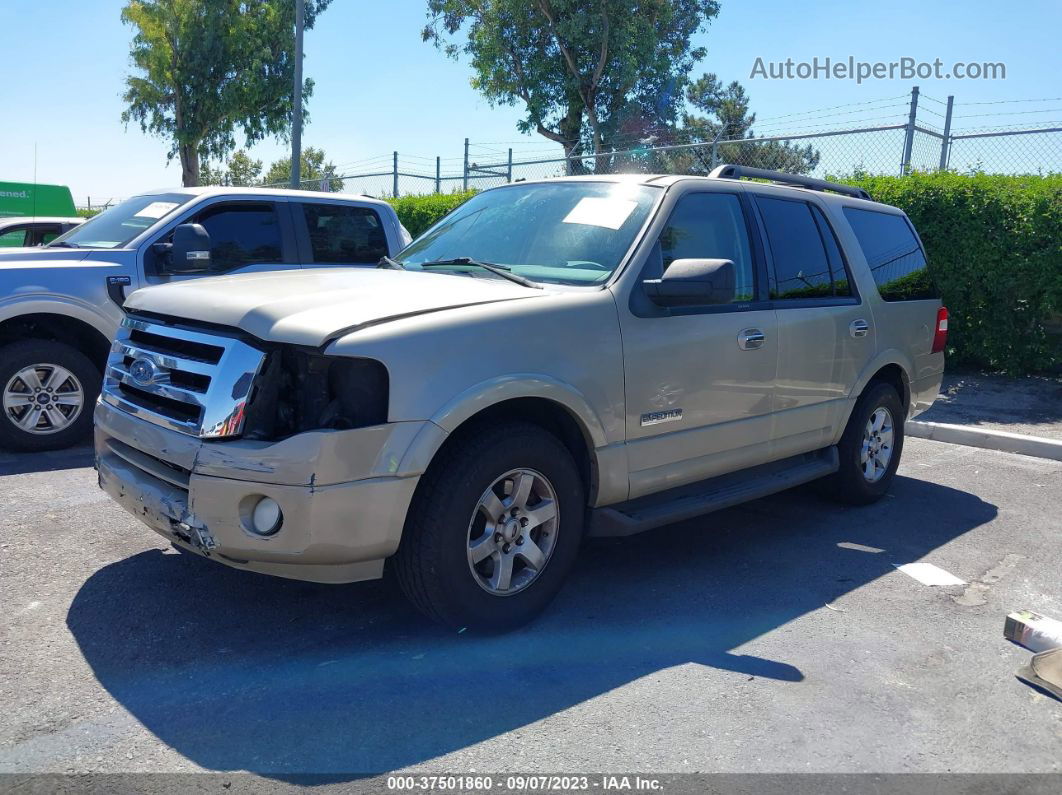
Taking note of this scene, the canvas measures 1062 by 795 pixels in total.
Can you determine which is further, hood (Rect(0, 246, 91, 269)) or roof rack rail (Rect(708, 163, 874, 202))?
hood (Rect(0, 246, 91, 269))

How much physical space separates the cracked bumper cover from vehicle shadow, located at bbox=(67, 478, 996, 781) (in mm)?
393

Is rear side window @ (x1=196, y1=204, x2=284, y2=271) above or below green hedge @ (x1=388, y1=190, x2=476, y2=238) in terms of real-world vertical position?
below

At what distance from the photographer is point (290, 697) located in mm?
3182

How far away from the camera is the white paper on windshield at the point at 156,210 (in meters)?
7.17

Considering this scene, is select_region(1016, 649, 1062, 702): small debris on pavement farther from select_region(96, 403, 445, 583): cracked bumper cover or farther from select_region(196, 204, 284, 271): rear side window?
select_region(196, 204, 284, 271): rear side window

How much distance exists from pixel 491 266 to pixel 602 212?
24.4 inches

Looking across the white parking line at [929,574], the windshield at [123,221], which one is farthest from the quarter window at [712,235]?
the windshield at [123,221]

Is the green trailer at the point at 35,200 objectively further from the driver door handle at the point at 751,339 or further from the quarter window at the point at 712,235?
the driver door handle at the point at 751,339

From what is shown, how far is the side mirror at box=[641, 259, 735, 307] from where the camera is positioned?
157 inches

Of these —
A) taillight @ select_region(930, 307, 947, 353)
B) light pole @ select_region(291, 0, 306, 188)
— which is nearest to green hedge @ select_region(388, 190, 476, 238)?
light pole @ select_region(291, 0, 306, 188)

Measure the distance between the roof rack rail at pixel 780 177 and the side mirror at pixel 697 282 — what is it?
4.01 ft

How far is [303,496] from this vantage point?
3.15 meters

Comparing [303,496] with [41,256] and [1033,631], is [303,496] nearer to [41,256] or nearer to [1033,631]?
[1033,631]

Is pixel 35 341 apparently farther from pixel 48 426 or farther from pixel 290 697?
pixel 290 697
